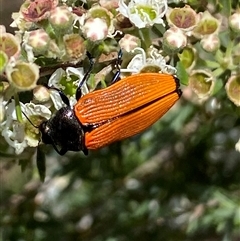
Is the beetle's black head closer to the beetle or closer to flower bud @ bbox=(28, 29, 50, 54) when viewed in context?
the beetle

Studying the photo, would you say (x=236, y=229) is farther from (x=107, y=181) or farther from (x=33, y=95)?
(x=33, y=95)

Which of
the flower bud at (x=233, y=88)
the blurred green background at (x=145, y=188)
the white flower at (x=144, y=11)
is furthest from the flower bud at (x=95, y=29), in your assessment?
the blurred green background at (x=145, y=188)

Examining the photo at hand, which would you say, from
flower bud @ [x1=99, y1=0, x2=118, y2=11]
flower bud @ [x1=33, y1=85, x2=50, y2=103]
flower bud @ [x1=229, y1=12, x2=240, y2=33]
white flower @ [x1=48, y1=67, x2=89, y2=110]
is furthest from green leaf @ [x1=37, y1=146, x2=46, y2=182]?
flower bud @ [x1=229, y1=12, x2=240, y2=33]

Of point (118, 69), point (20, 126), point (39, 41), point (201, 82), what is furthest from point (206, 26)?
point (20, 126)

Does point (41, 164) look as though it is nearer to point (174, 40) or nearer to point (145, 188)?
point (174, 40)

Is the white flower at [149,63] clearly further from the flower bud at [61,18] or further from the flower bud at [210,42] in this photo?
the flower bud at [61,18]

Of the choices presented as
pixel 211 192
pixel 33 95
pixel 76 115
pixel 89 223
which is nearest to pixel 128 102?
pixel 76 115
